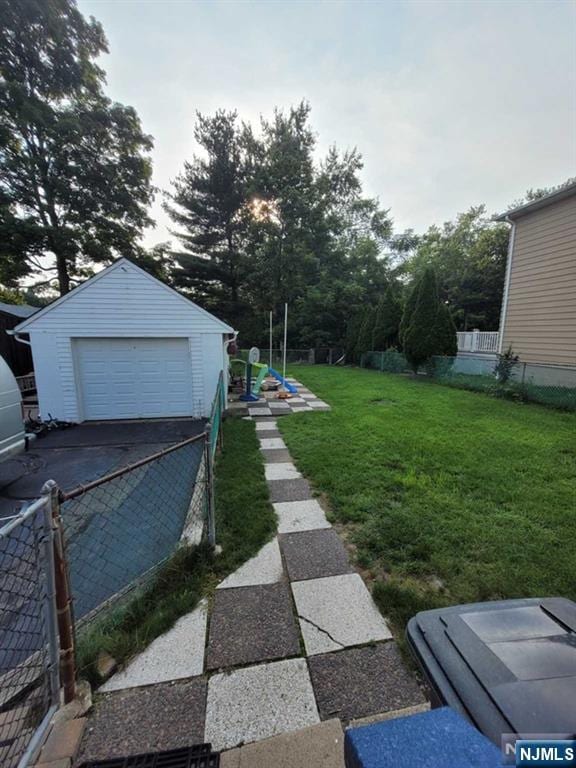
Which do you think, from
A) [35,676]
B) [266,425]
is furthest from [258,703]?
[266,425]

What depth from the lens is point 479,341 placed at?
14031 millimetres

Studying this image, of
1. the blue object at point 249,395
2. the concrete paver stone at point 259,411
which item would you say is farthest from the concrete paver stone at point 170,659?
the blue object at point 249,395

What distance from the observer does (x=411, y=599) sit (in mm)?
2043

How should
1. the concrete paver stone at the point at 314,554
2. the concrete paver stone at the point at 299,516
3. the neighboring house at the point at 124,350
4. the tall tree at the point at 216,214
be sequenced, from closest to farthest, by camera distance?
the concrete paver stone at the point at 314,554 < the concrete paver stone at the point at 299,516 < the neighboring house at the point at 124,350 < the tall tree at the point at 216,214

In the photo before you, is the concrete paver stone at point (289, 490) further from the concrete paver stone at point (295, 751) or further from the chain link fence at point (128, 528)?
the concrete paver stone at point (295, 751)

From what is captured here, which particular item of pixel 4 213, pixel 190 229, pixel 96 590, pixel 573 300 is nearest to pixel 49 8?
pixel 4 213

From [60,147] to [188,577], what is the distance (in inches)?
721

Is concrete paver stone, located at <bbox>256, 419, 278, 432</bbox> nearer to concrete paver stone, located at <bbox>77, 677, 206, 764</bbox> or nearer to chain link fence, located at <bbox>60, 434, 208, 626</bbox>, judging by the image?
chain link fence, located at <bbox>60, 434, 208, 626</bbox>

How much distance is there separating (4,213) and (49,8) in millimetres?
8539

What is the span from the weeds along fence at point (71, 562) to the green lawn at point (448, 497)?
1511mm

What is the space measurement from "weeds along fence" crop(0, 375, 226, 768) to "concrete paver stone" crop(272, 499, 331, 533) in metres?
0.75

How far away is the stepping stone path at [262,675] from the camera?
1338mm

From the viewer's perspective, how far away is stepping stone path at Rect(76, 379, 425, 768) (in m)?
1.34

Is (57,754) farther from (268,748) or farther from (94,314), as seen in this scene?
(94,314)
